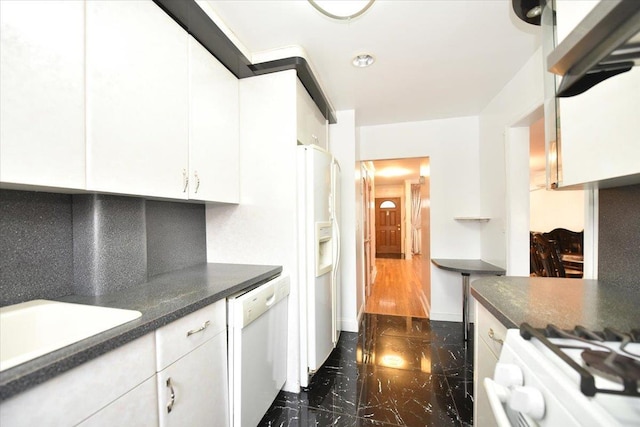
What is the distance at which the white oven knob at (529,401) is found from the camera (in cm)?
51

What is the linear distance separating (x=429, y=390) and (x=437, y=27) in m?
2.45

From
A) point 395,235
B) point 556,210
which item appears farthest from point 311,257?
point 395,235

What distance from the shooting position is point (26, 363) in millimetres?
→ 567

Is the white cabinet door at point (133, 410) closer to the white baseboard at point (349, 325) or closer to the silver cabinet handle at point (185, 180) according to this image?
the silver cabinet handle at point (185, 180)

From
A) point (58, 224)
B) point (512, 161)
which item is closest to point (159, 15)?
point (58, 224)

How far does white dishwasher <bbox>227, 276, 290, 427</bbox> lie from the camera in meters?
1.22

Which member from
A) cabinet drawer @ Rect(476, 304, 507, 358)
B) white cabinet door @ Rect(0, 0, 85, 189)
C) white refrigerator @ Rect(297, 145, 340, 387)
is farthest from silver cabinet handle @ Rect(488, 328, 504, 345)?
white cabinet door @ Rect(0, 0, 85, 189)

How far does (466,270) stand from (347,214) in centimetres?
131

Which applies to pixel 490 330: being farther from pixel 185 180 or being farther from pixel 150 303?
pixel 185 180

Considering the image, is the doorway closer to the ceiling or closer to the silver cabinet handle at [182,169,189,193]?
the ceiling

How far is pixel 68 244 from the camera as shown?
45.0 inches

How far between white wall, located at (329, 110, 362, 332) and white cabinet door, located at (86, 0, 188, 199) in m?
Result: 1.75

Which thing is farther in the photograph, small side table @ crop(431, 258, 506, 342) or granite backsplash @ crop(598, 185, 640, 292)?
small side table @ crop(431, 258, 506, 342)

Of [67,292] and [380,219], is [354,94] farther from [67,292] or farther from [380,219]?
[380,219]
